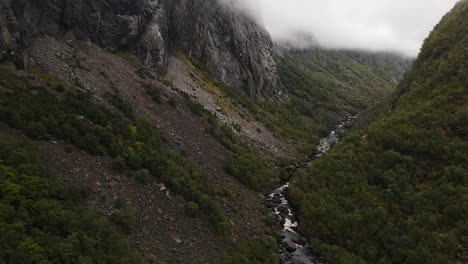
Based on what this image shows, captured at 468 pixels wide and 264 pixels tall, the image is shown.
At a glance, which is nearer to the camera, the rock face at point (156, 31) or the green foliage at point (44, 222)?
the green foliage at point (44, 222)

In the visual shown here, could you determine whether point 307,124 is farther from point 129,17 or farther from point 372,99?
point 372,99

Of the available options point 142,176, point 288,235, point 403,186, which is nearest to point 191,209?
point 142,176

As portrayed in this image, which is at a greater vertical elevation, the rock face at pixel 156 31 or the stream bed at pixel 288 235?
the rock face at pixel 156 31

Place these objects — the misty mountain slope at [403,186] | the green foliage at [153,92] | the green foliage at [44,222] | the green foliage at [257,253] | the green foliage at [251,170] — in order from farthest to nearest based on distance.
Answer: the green foliage at [153,92]
the green foliage at [251,170]
the misty mountain slope at [403,186]
the green foliage at [257,253]
the green foliage at [44,222]

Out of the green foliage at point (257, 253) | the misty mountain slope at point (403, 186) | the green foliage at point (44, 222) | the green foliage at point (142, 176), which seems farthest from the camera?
the misty mountain slope at point (403, 186)

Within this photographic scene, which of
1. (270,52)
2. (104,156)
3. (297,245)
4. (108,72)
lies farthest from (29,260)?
(270,52)

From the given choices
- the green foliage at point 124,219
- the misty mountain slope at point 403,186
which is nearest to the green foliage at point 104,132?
the green foliage at point 124,219

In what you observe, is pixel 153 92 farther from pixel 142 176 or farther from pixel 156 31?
pixel 142 176

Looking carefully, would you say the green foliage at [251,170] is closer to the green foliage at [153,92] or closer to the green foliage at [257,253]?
the green foliage at [257,253]
